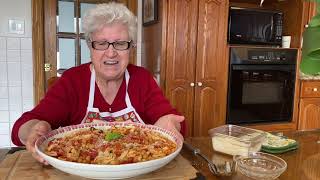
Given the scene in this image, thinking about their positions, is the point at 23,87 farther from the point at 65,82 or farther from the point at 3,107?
the point at 65,82

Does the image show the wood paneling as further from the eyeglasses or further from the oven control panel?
the oven control panel

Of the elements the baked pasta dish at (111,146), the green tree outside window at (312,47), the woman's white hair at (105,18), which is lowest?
the baked pasta dish at (111,146)

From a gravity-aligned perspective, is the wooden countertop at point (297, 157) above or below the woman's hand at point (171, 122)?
below

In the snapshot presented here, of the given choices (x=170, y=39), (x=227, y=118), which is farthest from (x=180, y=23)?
(x=227, y=118)

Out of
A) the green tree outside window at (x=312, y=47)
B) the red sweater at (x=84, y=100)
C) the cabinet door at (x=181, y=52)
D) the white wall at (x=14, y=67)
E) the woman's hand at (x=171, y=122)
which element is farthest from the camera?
the white wall at (x=14, y=67)

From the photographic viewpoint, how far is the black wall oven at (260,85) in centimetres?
246

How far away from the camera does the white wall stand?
2402mm

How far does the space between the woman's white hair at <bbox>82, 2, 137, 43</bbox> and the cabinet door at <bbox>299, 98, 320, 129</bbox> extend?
2.09 m

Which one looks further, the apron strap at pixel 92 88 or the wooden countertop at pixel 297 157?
the apron strap at pixel 92 88

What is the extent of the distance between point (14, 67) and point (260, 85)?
6.85 ft

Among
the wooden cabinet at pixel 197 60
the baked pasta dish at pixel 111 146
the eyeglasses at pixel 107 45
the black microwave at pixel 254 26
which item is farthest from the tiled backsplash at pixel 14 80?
the baked pasta dish at pixel 111 146

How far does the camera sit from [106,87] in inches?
51.6

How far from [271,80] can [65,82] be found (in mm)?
1927

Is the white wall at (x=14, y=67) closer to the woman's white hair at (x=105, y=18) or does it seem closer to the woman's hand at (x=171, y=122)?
the woman's white hair at (x=105, y=18)
